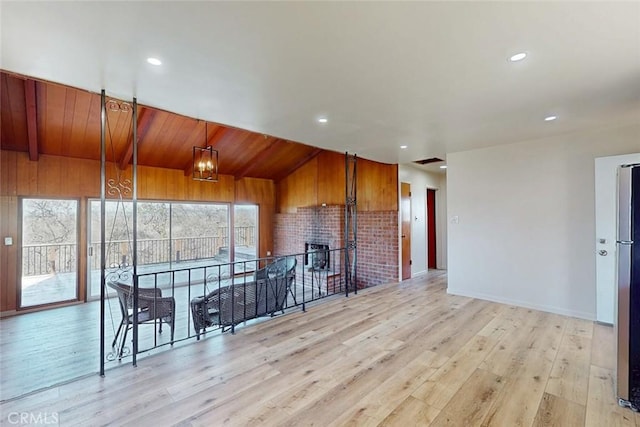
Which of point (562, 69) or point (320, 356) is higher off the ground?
point (562, 69)

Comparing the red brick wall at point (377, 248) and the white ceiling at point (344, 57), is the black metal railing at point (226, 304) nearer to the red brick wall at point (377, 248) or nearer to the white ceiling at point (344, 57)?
the white ceiling at point (344, 57)

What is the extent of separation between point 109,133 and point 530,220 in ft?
21.8

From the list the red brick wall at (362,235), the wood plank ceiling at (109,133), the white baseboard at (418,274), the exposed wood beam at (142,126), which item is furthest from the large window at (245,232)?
the white baseboard at (418,274)

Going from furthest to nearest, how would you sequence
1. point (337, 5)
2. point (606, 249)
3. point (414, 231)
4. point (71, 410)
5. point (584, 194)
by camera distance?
point (414, 231) → point (584, 194) → point (606, 249) → point (71, 410) → point (337, 5)

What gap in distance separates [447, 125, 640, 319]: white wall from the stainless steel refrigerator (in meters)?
1.96

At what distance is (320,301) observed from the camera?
4770mm

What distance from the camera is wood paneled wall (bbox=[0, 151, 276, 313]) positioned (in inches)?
185

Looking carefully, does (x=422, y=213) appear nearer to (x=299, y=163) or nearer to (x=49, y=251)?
(x=299, y=163)

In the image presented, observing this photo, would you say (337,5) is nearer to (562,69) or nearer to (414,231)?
(562,69)

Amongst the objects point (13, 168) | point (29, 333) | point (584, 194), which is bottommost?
point (29, 333)

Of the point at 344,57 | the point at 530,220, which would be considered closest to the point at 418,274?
the point at 530,220

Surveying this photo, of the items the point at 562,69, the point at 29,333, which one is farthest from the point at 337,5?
the point at 29,333

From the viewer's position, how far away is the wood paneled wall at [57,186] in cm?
470

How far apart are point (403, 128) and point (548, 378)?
2.85 metres
